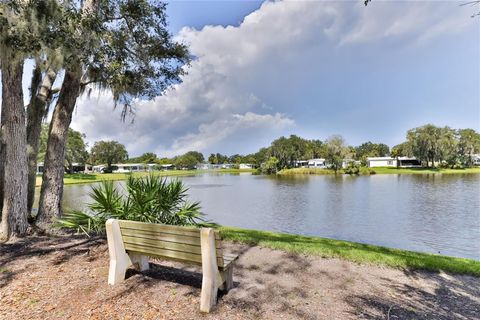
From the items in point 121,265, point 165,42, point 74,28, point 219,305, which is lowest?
point 219,305

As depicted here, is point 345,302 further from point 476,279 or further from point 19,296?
point 19,296

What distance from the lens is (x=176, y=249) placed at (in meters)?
2.70

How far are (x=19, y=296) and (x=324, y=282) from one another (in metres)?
3.43

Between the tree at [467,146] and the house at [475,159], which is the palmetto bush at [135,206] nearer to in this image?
the tree at [467,146]

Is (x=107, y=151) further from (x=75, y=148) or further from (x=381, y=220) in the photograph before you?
(x=381, y=220)

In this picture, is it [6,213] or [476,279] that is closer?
[476,279]

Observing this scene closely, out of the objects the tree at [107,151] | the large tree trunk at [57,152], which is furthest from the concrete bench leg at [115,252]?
the tree at [107,151]

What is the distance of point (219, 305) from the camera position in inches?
106

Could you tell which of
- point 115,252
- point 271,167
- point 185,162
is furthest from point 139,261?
point 185,162

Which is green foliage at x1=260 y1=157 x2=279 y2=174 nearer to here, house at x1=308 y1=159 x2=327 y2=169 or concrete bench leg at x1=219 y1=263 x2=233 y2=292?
house at x1=308 y1=159 x2=327 y2=169

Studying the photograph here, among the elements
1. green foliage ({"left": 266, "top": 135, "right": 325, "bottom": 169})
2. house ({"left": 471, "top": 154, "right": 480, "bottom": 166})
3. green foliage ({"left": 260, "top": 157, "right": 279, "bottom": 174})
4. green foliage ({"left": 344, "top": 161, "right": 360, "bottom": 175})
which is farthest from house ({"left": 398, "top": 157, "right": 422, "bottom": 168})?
green foliage ({"left": 260, "top": 157, "right": 279, "bottom": 174})

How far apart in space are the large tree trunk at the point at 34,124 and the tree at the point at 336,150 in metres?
51.1

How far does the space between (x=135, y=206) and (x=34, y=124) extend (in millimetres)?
3940

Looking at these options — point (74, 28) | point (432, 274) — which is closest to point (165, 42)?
point (74, 28)
